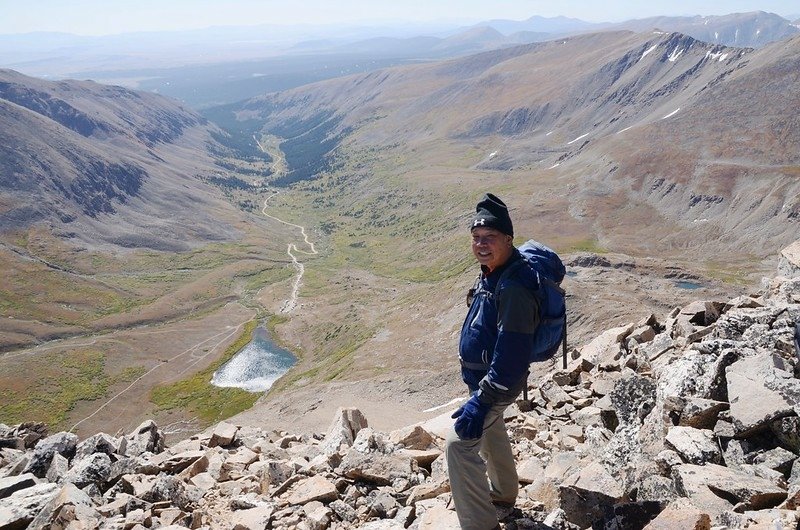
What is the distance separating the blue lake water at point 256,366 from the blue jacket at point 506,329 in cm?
8435

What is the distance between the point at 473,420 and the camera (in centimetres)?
809

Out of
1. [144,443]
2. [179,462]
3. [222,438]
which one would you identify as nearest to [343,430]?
[222,438]

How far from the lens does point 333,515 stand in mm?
11109

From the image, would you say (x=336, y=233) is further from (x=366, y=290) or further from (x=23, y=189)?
(x=23, y=189)

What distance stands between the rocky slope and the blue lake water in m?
75.0

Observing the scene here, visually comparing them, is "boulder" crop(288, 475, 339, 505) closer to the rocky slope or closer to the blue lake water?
the rocky slope

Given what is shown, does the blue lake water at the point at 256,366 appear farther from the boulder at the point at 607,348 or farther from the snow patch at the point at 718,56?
the snow patch at the point at 718,56

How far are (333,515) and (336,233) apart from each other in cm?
17993

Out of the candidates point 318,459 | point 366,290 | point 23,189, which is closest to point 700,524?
point 318,459

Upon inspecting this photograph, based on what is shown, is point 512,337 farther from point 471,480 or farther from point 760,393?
point 760,393

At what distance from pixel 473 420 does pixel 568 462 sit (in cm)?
393

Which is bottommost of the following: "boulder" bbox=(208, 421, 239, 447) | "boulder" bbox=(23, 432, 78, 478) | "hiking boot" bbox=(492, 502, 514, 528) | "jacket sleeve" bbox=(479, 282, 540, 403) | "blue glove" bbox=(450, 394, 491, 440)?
"boulder" bbox=(208, 421, 239, 447)

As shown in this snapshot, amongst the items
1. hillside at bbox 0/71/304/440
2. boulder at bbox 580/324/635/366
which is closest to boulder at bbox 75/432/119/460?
boulder at bbox 580/324/635/366

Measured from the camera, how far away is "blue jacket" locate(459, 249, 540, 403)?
771 centimetres
